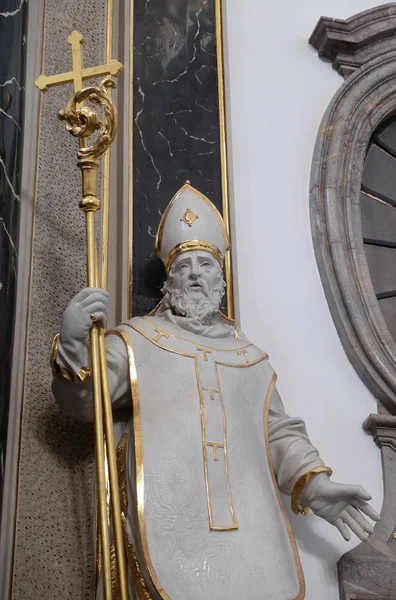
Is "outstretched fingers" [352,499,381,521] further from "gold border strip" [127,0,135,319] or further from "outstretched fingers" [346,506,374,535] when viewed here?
"gold border strip" [127,0,135,319]

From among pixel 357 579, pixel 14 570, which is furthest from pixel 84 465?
pixel 357 579

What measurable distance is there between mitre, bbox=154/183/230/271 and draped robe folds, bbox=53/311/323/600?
0.27m

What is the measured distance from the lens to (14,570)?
3.35 m

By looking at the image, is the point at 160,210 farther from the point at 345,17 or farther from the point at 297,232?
the point at 345,17

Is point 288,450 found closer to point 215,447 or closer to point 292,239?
point 215,447

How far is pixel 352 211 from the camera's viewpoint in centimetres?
450

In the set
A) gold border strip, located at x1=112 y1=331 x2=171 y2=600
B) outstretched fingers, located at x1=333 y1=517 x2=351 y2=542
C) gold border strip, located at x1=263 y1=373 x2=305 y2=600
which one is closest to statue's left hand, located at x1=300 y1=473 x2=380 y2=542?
outstretched fingers, located at x1=333 y1=517 x2=351 y2=542

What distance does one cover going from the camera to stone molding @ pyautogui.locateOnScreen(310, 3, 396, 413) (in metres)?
4.19

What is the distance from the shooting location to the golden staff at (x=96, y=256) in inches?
116

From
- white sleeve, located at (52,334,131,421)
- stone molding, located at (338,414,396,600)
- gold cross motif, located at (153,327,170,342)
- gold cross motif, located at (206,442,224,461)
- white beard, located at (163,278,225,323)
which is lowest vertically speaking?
stone molding, located at (338,414,396,600)

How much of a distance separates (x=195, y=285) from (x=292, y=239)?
0.96 metres

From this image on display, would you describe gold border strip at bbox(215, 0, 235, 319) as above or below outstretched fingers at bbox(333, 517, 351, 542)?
above

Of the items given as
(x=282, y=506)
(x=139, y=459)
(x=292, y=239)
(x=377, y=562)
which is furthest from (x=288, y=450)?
(x=292, y=239)

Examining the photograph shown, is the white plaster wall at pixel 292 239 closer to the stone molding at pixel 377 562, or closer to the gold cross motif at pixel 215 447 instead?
the stone molding at pixel 377 562
